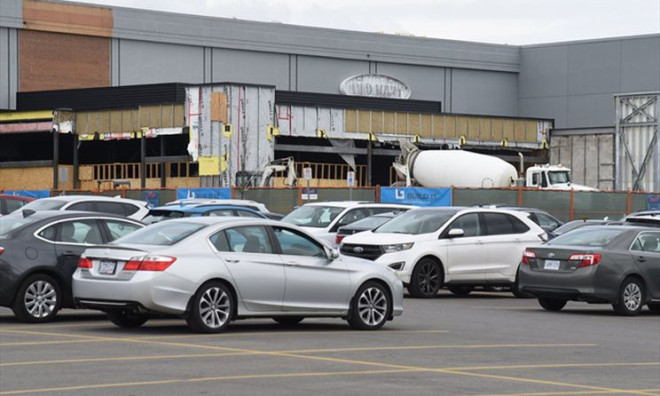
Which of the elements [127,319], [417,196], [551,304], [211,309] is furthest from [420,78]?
[211,309]

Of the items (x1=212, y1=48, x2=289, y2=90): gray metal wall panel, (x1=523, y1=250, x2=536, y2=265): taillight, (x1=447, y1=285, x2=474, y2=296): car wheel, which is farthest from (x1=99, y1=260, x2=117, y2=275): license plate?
(x1=212, y1=48, x2=289, y2=90): gray metal wall panel

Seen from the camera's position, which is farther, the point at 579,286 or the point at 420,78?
the point at 420,78

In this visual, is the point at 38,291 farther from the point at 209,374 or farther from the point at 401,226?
the point at 401,226

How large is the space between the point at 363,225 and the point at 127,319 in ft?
36.7

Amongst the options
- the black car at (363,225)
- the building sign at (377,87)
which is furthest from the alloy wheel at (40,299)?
the building sign at (377,87)

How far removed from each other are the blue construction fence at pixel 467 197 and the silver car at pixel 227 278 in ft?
87.1

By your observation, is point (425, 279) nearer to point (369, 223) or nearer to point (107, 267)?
point (369, 223)

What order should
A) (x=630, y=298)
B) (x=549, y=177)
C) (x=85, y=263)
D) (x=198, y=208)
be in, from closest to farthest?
1. (x=85, y=263)
2. (x=630, y=298)
3. (x=198, y=208)
4. (x=549, y=177)

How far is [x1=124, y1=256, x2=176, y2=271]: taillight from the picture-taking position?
15.6 metres

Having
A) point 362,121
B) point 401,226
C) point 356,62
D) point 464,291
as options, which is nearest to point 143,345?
point 401,226

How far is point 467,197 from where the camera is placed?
45156 millimetres

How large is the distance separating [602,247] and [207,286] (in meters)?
8.06

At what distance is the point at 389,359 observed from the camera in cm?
1405

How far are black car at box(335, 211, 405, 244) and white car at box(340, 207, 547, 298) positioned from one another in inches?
77.4
